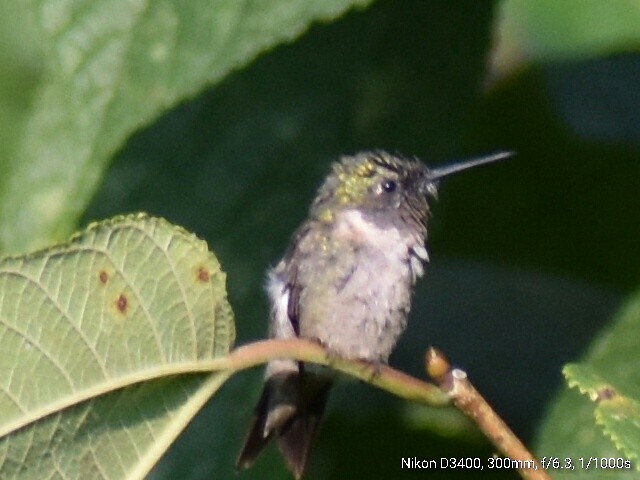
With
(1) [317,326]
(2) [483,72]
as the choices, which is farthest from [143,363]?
(2) [483,72]

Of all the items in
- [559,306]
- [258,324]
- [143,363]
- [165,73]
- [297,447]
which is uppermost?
[165,73]

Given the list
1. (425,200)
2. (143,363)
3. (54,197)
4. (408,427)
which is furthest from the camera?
(425,200)

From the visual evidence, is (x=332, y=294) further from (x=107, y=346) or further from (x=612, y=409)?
(x=107, y=346)

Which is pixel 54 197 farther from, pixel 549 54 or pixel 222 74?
pixel 549 54

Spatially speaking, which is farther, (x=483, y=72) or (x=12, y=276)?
(x=483, y=72)

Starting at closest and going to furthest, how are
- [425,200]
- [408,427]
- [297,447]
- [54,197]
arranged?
[54,197]
[297,447]
[408,427]
[425,200]

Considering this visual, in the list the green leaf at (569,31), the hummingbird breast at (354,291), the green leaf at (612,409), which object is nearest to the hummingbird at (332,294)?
the hummingbird breast at (354,291)

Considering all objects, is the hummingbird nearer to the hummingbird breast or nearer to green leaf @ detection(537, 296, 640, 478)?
the hummingbird breast
